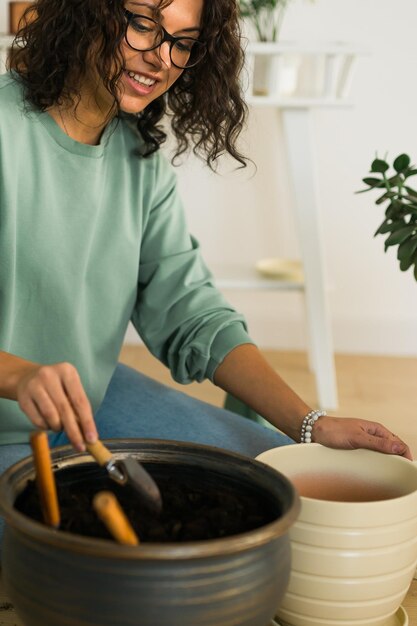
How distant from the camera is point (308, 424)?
58.1 inches

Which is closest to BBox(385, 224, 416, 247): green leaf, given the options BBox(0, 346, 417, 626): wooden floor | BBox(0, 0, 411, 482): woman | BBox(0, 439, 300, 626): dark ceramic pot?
BBox(0, 0, 411, 482): woman

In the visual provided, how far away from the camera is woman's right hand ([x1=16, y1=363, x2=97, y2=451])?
3.45 ft

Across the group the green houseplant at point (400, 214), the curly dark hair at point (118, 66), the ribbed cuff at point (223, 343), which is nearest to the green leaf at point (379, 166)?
the green houseplant at point (400, 214)

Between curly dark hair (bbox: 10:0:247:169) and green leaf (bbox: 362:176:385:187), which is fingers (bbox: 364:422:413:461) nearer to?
green leaf (bbox: 362:176:385:187)

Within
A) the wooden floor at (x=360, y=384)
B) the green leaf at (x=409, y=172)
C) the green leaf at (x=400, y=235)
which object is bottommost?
the wooden floor at (x=360, y=384)

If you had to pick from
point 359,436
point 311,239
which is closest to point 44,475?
point 359,436

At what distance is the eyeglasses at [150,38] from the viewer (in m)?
1.52

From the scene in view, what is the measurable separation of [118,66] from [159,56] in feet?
0.22

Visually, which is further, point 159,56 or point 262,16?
point 262,16

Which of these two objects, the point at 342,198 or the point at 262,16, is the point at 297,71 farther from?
the point at 342,198

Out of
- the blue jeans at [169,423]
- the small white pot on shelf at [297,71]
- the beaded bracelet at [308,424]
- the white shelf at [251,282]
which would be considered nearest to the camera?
the beaded bracelet at [308,424]

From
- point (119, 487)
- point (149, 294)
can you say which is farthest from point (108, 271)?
point (119, 487)

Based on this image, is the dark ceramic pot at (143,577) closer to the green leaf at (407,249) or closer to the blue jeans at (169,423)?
the blue jeans at (169,423)

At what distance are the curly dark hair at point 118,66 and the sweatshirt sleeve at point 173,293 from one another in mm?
106
